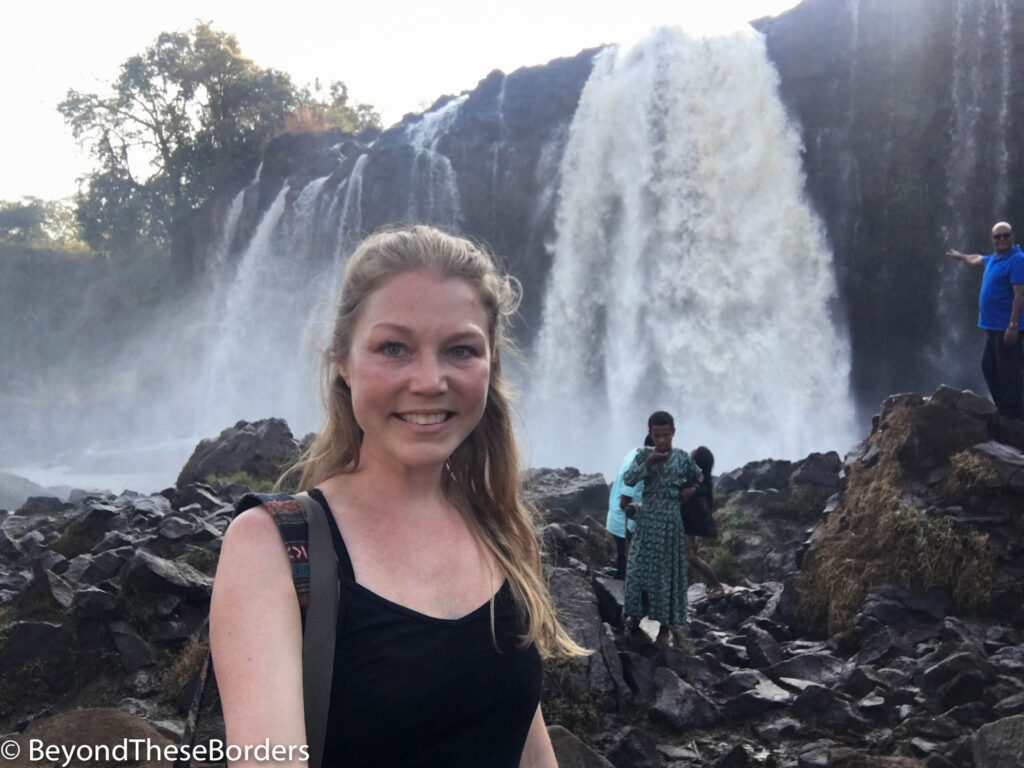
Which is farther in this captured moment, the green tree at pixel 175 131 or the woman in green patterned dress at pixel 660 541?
the green tree at pixel 175 131

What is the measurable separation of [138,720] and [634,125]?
763 inches

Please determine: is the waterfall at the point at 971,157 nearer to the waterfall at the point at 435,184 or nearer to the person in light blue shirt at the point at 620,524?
the waterfall at the point at 435,184

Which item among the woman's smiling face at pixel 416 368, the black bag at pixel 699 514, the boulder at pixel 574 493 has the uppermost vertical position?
the woman's smiling face at pixel 416 368

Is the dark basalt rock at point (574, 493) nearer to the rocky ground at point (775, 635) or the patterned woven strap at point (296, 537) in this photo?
the rocky ground at point (775, 635)

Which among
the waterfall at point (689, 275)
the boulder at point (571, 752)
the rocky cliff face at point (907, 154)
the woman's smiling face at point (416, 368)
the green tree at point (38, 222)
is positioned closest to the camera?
the woman's smiling face at point (416, 368)

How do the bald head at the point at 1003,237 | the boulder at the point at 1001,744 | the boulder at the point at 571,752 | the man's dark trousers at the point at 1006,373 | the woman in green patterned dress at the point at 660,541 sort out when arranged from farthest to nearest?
the man's dark trousers at the point at 1006,373 → the bald head at the point at 1003,237 → the woman in green patterned dress at the point at 660,541 → the boulder at the point at 571,752 → the boulder at the point at 1001,744

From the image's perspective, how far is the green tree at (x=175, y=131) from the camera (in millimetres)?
36312


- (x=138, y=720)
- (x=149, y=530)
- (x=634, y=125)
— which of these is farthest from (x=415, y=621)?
(x=634, y=125)

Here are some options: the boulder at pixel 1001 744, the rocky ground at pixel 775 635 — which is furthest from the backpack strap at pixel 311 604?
the boulder at pixel 1001 744

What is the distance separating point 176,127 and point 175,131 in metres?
0.17

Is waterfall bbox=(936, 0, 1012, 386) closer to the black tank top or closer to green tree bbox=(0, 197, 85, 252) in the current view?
the black tank top

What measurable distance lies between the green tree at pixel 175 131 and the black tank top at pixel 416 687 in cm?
3568

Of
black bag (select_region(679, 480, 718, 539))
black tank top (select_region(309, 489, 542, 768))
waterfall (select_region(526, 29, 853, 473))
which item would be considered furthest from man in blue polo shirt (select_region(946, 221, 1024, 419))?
waterfall (select_region(526, 29, 853, 473))

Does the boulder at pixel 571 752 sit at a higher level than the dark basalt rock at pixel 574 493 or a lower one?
higher
